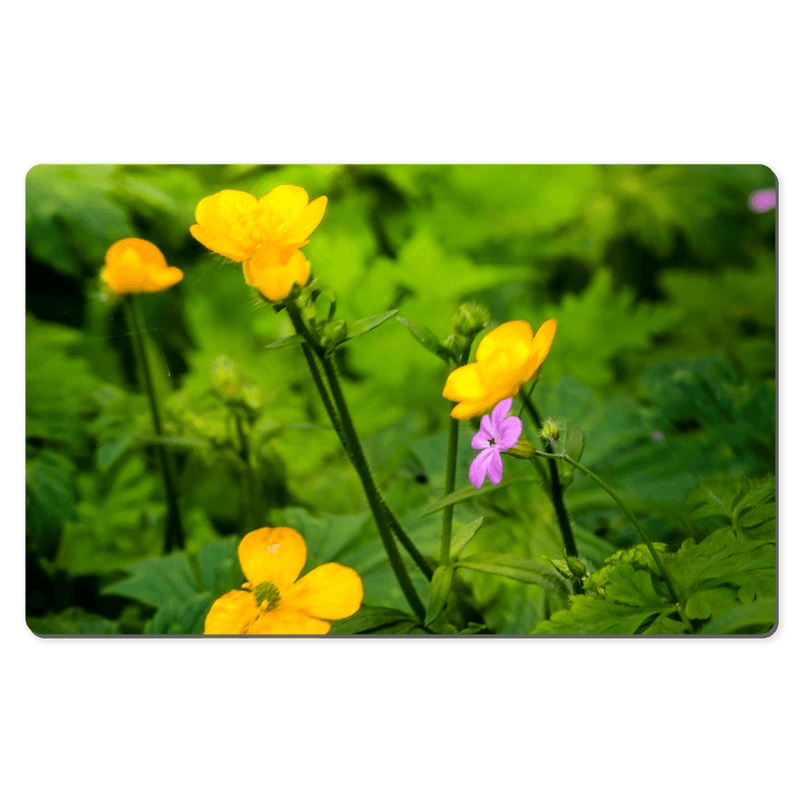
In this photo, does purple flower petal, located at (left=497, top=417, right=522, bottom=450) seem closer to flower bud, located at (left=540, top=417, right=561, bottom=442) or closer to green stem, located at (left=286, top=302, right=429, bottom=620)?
flower bud, located at (left=540, top=417, right=561, bottom=442)

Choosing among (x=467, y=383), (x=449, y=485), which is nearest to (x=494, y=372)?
(x=467, y=383)

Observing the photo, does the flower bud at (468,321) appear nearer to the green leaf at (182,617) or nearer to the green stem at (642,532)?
the green stem at (642,532)

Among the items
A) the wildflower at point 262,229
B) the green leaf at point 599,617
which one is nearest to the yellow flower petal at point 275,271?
the wildflower at point 262,229

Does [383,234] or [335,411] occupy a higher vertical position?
[383,234]

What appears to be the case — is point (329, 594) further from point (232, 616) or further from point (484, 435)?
point (484, 435)
